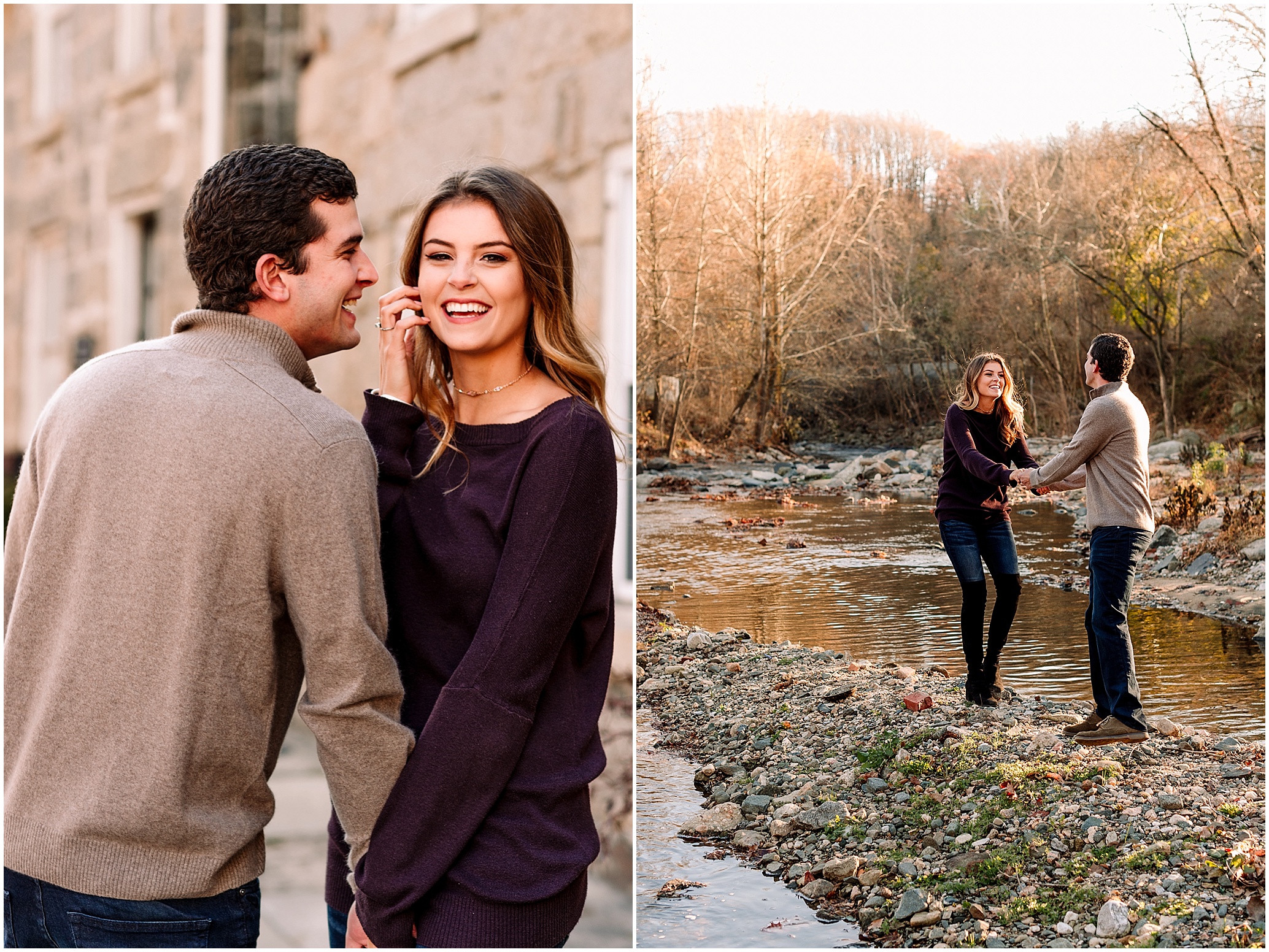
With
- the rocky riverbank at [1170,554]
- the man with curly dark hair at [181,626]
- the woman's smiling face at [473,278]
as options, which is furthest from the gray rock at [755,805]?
the woman's smiling face at [473,278]

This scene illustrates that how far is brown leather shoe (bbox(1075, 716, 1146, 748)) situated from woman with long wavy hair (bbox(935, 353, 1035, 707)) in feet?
0.74

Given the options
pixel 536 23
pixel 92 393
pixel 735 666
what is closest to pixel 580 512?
pixel 92 393

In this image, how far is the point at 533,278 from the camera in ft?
5.95

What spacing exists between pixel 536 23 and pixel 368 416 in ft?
8.40

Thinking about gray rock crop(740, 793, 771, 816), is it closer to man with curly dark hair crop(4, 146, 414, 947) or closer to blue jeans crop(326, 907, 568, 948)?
blue jeans crop(326, 907, 568, 948)

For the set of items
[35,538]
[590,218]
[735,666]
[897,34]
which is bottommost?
[735,666]

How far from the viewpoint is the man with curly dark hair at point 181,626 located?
1.55m

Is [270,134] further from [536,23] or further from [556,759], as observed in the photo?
[556,759]

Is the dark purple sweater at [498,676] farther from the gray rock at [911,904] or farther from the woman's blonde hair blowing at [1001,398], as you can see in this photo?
the woman's blonde hair blowing at [1001,398]

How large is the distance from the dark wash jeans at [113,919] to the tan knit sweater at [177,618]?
3cm

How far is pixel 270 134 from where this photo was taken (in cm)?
544

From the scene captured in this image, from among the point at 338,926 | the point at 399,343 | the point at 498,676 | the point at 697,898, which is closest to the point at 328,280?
the point at 399,343

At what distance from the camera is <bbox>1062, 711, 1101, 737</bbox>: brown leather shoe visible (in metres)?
2.72

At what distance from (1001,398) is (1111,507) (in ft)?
1.25
